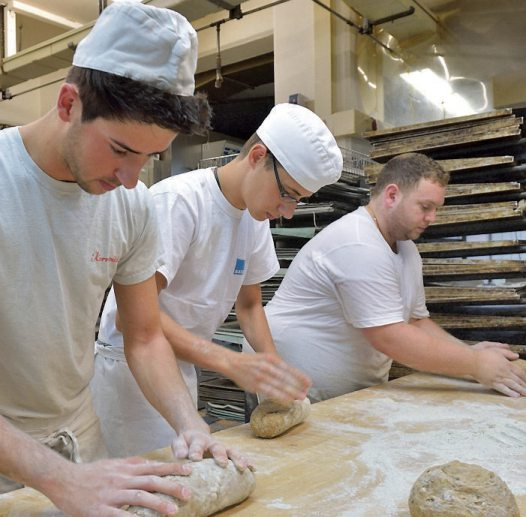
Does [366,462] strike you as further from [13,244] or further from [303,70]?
[303,70]

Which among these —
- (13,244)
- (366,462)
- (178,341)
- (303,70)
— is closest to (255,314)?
(178,341)

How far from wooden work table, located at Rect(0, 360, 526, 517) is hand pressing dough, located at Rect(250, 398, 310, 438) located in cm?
3

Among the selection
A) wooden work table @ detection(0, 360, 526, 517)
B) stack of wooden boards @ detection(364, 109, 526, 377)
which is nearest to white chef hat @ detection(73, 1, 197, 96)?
wooden work table @ detection(0, 360, 526, 517)

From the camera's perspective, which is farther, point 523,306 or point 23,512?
point 523,306

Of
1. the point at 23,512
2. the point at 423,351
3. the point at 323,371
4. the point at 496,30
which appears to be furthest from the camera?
the point at 496,30

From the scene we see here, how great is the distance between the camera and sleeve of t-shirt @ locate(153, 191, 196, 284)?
1.65 meters

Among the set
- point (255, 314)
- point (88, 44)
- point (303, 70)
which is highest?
point (303, 70)

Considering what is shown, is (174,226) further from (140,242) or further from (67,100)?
(67,100)

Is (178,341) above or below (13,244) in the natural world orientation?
below

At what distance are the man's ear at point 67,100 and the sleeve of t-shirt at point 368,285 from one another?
127cm

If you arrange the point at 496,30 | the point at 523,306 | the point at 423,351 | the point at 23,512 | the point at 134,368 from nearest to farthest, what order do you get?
the point at 23,512, the point at 134,368, the point at 423,351, the point at 523,306, the point at 496,30

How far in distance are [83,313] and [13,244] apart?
253 millimetres

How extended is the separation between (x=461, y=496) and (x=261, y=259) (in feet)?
3.87

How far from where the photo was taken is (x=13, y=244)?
117 cm
